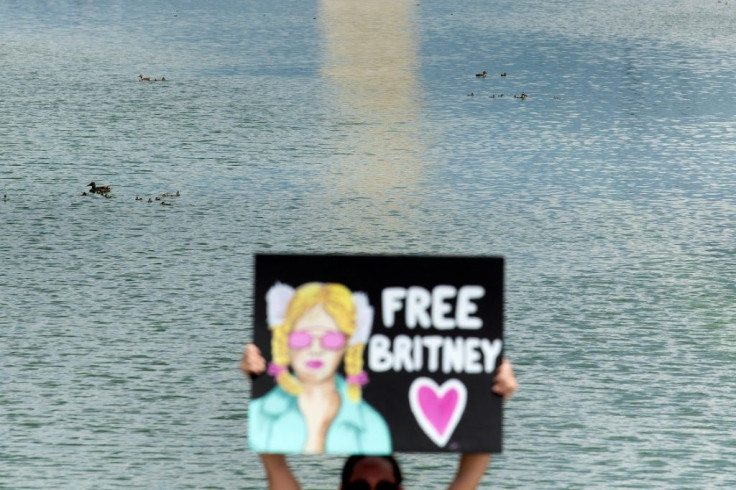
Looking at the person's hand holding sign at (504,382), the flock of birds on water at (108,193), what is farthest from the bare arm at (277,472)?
the flock of birds on water at (108,193)

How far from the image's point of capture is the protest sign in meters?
5.23

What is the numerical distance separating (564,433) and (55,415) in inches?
118

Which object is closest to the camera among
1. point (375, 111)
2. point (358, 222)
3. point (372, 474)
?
point (372, 474)

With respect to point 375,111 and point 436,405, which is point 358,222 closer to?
point 375,111

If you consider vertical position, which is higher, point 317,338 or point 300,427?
point 317,338

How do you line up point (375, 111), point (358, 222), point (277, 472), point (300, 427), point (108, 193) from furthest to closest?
point (375, 111), point (108, 193), point (358, 222), point (277, 472), point (300, 427)

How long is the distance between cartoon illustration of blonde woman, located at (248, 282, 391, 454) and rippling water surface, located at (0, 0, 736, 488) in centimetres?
382

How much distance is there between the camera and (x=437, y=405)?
5.27 meters

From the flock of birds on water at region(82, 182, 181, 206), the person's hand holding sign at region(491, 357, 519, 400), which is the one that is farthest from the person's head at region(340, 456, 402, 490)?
the flock of birds on water at region(82, 182, 181, 206)

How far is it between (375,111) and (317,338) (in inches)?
691

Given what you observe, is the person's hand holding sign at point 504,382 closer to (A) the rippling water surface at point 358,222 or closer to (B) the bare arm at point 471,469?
(B) the bare arm at point 471,469

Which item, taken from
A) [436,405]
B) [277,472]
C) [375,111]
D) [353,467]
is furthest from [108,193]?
[436,405]

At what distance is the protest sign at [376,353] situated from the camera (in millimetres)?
5227

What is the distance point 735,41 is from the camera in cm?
3117
